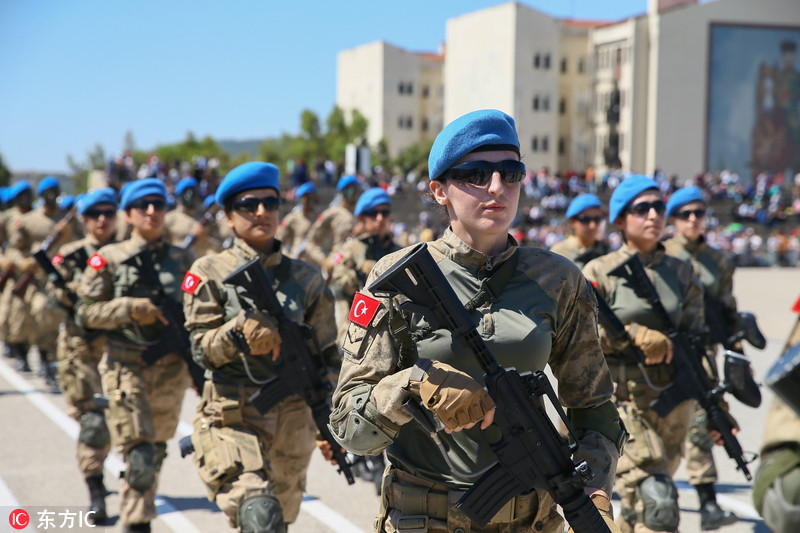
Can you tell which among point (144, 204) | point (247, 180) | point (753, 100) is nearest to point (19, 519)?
point (144, 204)

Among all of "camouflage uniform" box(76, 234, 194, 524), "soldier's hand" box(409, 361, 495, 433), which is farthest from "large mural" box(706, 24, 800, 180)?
"soldier's hand" box(409, 361, 495, 433)

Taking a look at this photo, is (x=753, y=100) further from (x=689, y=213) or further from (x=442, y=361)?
(x=442, y=361)

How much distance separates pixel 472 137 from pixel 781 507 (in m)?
1.52

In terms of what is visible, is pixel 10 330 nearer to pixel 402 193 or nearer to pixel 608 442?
pixel 608 442

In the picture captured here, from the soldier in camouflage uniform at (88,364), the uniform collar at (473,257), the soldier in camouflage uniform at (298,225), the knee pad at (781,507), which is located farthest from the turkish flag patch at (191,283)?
the soldier in camouflage uniform at (298,225)

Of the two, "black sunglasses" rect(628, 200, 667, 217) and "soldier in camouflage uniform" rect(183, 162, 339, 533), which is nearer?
"soldier in camouflage uniform" rect(183, 162, 339, 533)

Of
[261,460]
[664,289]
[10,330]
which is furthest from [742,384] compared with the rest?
[10,330]

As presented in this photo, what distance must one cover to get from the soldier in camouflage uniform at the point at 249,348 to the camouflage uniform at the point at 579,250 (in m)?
3.73

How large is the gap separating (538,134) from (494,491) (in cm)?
8447

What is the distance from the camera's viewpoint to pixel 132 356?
6676 mm

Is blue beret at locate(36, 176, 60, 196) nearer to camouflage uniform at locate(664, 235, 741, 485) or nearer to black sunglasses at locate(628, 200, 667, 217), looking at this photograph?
camouflage uniform at locate(664, 235, 741, 485)

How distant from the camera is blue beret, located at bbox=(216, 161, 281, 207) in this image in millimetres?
5070

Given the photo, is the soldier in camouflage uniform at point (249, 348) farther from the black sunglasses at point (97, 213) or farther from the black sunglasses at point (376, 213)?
the black sunglasses at point (376, 213)

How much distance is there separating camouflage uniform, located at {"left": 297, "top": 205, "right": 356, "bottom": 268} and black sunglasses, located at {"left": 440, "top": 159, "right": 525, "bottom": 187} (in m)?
11.4
